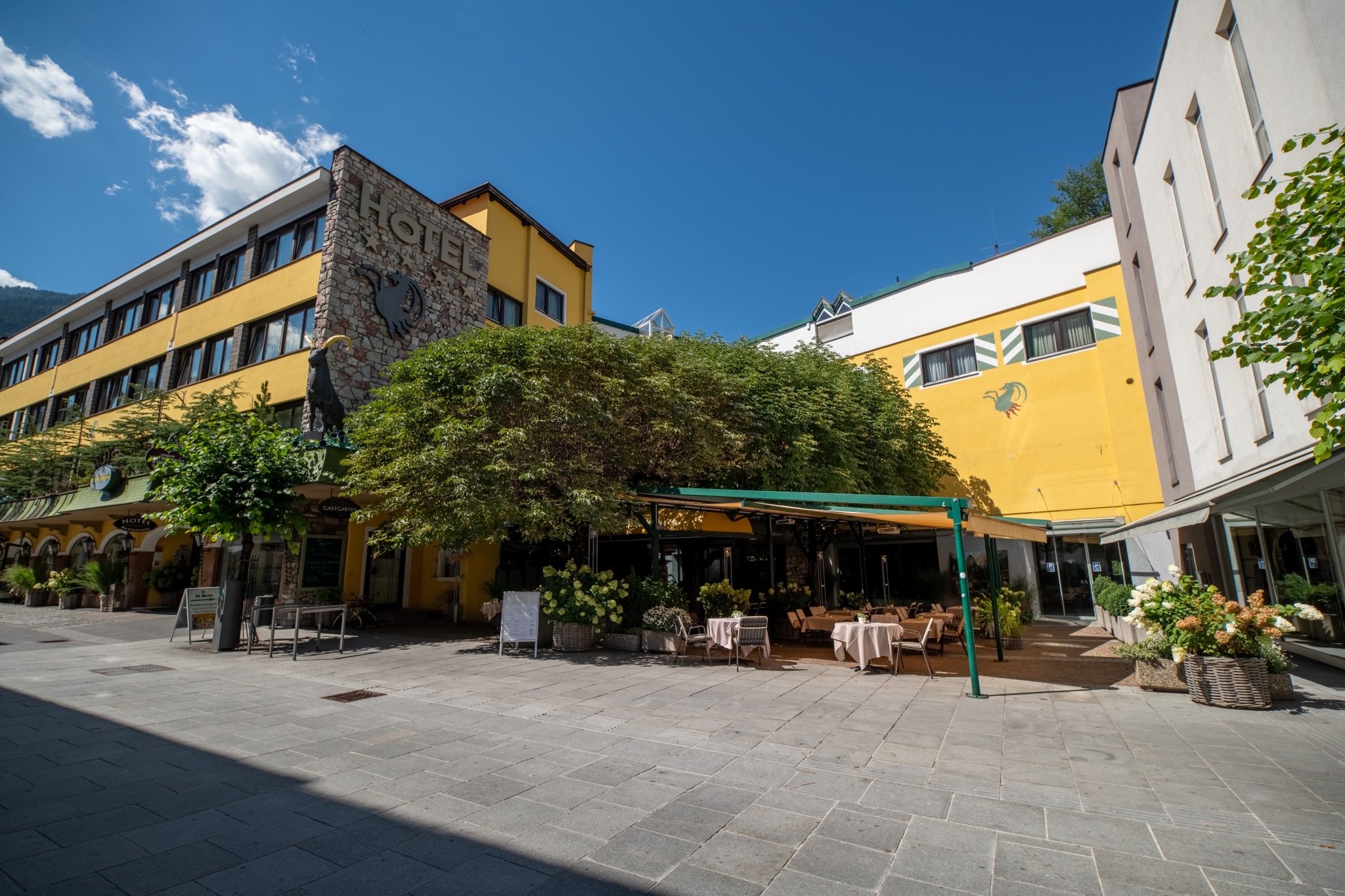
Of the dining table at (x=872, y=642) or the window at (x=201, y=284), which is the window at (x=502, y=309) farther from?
the dining table at (x=872, y=642)

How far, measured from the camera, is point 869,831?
3.57 meters

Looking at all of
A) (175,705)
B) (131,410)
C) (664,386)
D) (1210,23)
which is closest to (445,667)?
(175,705)

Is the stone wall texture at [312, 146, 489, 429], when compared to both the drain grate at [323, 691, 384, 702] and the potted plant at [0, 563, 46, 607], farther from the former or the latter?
the potted plant at [0, 563, 46, 607]

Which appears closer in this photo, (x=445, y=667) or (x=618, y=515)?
(x=445, y=667)

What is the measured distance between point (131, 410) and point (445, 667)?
59.3 ft

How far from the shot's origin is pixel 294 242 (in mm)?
17141

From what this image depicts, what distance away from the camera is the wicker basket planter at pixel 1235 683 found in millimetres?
6570

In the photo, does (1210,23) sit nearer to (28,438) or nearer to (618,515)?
(618,515)

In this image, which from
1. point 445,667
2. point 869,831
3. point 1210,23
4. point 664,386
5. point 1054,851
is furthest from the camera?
point 664,386

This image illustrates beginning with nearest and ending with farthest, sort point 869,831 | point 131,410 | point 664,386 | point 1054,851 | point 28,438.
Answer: point 1054,851, point 869,831, point 664,386, point 131,410, point 28,438

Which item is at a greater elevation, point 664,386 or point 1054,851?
point 664,386

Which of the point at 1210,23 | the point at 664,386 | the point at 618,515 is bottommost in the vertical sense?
the point at 618,515

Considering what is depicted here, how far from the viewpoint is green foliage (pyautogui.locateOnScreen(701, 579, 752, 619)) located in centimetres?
1225

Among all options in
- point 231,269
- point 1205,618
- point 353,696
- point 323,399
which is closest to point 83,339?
point 231,269
